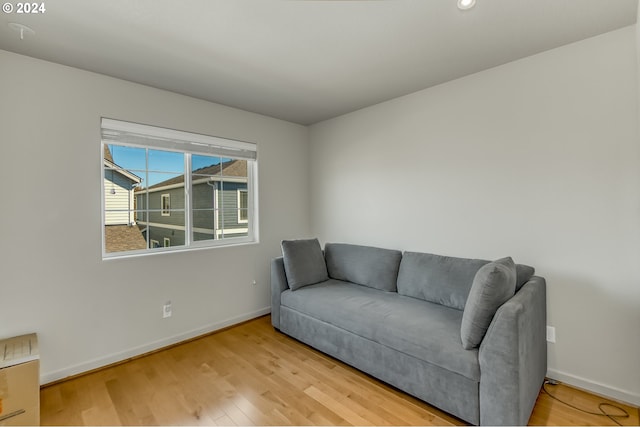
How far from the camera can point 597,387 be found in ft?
6.51

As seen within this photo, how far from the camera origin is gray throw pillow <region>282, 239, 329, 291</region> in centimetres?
300

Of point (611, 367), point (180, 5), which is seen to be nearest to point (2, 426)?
point (180, 5)

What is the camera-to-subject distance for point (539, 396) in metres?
1.99

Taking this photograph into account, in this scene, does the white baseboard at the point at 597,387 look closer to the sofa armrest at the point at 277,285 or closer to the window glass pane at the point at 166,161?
the sofa armrest at the point at 277,285

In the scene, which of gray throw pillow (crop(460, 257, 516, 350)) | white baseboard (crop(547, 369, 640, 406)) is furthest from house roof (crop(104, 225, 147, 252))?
white baseboard (crop(547, 369, 640, 406))

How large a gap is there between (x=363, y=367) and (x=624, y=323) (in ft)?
5.73

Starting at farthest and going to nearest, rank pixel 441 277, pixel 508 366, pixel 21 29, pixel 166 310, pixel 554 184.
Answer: pixel 166 310 → pixel 441 277 → pixel 554 184 → pixel 21 29 → pixel 508 366

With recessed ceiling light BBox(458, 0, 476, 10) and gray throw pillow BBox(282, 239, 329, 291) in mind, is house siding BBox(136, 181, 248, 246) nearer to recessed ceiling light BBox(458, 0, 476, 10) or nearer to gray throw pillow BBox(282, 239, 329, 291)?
gray throw pillow BBox(282, 239, 329, 291)

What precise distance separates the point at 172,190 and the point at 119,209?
0.49 m

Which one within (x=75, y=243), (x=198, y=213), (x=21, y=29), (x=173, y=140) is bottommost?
(x=75, y=243)

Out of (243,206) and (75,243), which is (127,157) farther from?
(243,206)

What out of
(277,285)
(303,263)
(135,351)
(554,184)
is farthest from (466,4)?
(135,351)

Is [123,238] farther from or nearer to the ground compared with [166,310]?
farther from the ground

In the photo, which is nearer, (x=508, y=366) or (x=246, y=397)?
(x=508, y=366)
